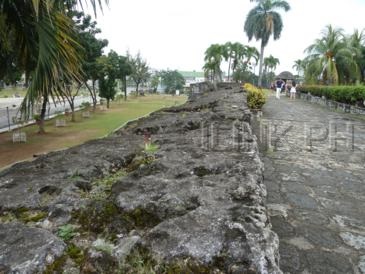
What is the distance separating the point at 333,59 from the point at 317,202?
27601 mm

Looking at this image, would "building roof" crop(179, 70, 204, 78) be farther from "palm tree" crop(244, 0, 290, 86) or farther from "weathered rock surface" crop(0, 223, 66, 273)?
"weathered rock surface" crop(0, 223, 66, 273)

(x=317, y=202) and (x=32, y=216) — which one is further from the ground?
(x=32, y=216)

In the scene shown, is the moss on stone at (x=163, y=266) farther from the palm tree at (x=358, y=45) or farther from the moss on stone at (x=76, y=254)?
the palm tree at (x=358, y=45)

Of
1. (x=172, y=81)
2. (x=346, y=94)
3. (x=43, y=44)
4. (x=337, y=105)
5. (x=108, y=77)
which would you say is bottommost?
(x=337, y=105)

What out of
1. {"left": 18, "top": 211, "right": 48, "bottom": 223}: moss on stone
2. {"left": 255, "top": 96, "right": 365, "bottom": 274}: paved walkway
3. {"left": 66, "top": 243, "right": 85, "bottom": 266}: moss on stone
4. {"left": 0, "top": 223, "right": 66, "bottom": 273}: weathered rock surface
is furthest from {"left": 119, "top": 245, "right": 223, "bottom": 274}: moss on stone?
{"left": 255, "top": 96, "right": 365, "bottom": 274}: paved walkway

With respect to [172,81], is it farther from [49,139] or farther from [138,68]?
[49,139]

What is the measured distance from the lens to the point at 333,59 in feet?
92.3

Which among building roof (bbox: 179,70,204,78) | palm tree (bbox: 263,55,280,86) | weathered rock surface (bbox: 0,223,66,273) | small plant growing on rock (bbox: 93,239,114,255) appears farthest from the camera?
building roof (bbox: 179,70,204,78)

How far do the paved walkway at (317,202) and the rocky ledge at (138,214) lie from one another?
2.52 feet

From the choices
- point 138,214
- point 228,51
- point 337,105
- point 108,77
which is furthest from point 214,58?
point 138,214

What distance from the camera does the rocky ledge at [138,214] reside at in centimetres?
127

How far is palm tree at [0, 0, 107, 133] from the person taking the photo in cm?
376

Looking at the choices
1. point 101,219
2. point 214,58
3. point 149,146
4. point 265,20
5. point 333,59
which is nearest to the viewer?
point 101,219

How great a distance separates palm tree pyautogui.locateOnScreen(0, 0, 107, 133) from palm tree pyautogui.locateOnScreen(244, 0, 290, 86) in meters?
34.9
